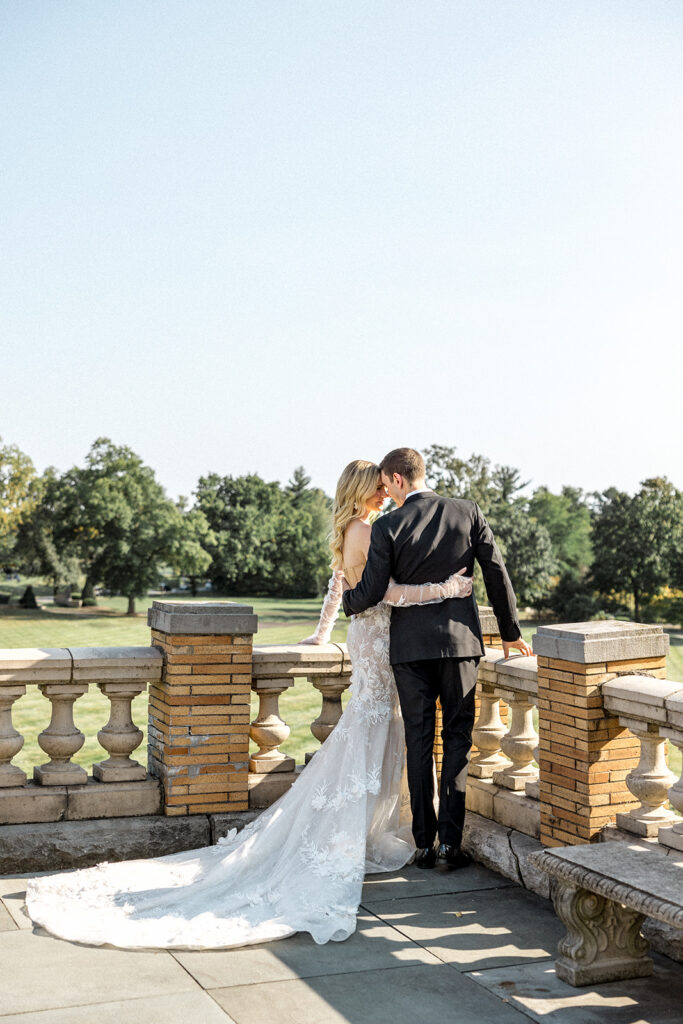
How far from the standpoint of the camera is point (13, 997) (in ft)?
12.0

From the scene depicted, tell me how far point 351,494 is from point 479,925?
2318mm

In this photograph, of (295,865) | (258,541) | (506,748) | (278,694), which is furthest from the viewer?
(258,541)

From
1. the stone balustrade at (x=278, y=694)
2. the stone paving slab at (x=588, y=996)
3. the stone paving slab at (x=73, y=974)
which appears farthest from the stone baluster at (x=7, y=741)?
the stone paving slab at (x=588, y=996)

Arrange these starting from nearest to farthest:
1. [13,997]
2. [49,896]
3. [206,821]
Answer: [13,997], [49,896], [206,821]

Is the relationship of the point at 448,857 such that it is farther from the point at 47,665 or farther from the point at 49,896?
the point at 47,665

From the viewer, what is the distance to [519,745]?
18.5ft

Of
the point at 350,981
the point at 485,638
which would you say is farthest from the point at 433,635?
the point at 350,981

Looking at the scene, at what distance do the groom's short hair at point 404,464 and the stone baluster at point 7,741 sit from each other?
2367 mm

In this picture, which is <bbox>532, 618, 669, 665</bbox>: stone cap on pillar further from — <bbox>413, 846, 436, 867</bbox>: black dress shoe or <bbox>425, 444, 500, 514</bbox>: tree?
<bbox>425, 444, 500, 514</bbox>: tree

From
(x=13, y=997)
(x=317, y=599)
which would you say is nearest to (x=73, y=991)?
(x=13, y=997)

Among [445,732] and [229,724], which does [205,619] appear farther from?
[445,732]

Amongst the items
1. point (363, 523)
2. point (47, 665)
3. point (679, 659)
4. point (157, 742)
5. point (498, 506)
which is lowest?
point (679, 659)

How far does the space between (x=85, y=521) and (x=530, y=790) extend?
6079 cm

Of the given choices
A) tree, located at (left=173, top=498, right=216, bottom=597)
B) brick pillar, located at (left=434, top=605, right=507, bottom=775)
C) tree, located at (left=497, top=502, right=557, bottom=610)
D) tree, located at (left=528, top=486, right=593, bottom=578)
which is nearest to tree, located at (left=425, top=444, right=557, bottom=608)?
tree, located at (left=497, top=502, right=557, bottom=610)
